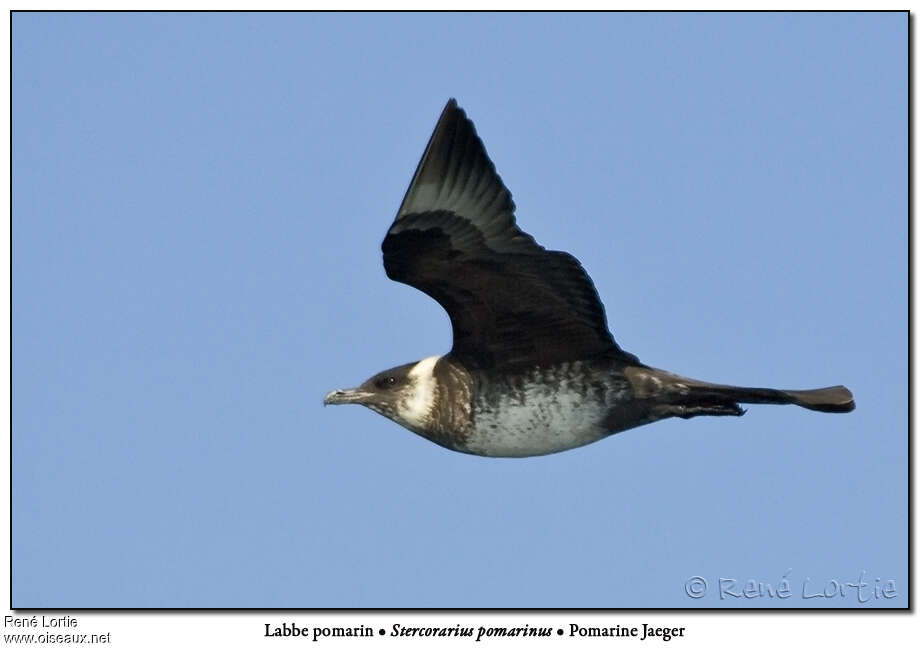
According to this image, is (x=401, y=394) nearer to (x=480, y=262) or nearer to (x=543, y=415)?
(x=543, y=415)

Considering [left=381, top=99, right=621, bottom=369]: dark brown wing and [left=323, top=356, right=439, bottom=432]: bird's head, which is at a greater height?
[left=381, top=99, right=621, bottom=369]: dark brown wing

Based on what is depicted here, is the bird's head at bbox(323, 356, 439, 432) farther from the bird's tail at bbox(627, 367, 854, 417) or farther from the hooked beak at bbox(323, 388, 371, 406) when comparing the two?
the bird's tail at bbox(627, 367, 854, 417)

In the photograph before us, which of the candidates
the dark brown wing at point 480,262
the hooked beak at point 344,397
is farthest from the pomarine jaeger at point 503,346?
the hooked beak at point 344,397

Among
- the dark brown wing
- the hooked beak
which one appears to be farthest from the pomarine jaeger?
the hooked beak

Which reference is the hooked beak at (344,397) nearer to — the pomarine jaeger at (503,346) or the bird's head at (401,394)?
the bird's head at (401,394)
